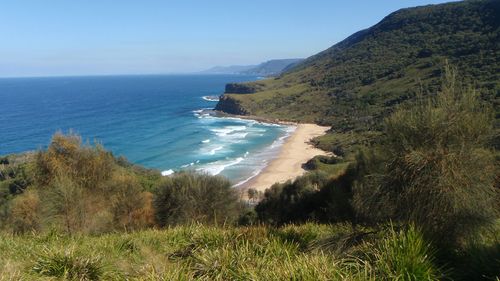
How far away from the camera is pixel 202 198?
894 inches

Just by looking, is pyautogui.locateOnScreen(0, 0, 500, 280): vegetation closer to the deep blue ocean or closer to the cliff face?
the deep blue ocean

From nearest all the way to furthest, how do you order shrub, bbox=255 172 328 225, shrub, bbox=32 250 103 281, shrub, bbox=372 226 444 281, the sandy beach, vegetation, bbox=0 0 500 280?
shrub, bbox=372 226 444 281, vegetation, bbox=0 0 500 280, shrub, bbox=32 250 103 281, shrub, bbox=255 172 328 225, the sandy beach

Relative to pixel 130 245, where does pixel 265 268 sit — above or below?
above

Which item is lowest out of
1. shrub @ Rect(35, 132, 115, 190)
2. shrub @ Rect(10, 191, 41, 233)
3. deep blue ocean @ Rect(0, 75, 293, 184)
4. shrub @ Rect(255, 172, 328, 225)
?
deep blue ocean @ Rect(0, 75, 293, 184)

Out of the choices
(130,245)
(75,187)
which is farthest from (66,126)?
(130,245)

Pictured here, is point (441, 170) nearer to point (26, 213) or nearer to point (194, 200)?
point (194, 200)

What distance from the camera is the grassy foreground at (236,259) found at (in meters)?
5.59

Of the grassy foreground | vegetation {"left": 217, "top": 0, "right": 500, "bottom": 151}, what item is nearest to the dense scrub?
the grassy foreground

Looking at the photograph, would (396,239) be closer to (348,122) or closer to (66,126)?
(348,122)

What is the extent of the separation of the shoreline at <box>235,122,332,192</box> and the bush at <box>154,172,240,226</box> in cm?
2362

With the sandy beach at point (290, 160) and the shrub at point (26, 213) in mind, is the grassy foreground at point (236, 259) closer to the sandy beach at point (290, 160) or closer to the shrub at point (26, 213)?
the shrub at point (26, 213)

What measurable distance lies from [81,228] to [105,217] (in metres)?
1.83

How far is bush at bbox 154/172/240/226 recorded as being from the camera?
21.7 metres

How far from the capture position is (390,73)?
13175 centimetres
